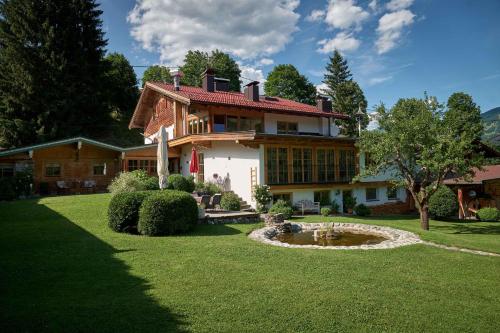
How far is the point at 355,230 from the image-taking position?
13250mm

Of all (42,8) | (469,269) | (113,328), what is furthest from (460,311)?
(42,8)

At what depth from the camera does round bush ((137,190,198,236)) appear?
395 inches

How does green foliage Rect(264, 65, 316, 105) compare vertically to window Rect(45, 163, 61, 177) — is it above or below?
above

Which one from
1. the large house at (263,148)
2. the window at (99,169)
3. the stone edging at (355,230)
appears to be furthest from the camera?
the window at (99,169)

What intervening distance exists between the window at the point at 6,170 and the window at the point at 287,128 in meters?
17.5

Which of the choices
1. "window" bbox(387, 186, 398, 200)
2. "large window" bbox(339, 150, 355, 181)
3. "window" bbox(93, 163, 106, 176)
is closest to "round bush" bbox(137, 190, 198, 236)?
"large window" bbox(339, 150, 355, 181)

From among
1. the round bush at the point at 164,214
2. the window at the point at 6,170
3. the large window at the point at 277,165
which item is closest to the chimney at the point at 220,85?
the large window at the point at 277,165

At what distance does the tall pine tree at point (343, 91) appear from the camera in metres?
46.1

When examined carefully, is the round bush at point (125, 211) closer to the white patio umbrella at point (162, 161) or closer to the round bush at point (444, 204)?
the white patio umbrella at point (162, 161)

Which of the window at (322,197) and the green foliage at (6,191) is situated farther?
the window at (322,197)

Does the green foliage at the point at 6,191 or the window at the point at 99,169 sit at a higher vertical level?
the window at the point at 99,169

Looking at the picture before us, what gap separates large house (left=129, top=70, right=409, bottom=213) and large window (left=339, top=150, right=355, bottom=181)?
61 mm

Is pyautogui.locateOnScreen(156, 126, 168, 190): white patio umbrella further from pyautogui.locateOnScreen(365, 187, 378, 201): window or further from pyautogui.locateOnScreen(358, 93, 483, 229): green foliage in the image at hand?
pyautogui.locateOnScreen(365, 187, 378, 201): window

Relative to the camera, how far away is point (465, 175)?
14.0m
